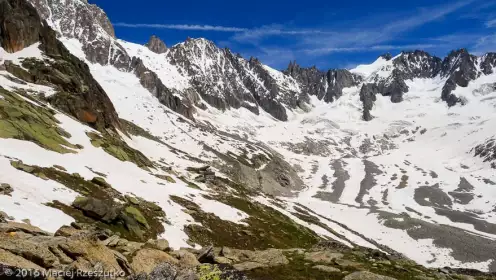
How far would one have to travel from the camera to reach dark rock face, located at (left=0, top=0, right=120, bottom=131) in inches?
3585

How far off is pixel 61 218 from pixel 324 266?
1995cm

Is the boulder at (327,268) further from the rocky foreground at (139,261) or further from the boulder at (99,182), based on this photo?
the boulder at (99,182)

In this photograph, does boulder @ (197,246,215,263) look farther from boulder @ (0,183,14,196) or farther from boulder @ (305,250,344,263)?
boulder @ (0,183,14,196)

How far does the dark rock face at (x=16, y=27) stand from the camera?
11931 centimetres

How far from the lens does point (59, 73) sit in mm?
104250

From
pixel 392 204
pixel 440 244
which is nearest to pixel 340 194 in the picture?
pixel 392 204

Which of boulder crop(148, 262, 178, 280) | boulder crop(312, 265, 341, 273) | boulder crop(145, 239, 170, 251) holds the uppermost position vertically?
boulder crop(312, 265, 341, 273)

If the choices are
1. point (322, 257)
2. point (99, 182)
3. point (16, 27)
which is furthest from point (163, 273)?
point (16, 27)

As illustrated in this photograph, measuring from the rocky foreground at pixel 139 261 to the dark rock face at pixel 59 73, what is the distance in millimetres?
73156

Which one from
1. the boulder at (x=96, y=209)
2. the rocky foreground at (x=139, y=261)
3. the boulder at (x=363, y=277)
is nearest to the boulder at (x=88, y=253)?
the rocky foreground at (x=139, y=261)

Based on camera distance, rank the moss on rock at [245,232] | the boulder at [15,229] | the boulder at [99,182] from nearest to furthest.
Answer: the boulder at [15,229] < the moss on rock at [245,232] < the boulder at [99,182]

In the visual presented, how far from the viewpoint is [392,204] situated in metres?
143

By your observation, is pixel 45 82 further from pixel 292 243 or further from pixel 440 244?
pixel 440 244

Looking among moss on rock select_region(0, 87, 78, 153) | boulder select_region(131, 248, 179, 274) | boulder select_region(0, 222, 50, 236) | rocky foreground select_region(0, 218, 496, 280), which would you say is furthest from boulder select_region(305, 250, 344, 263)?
moss on rock select_region(0, 87, 78, 153)
